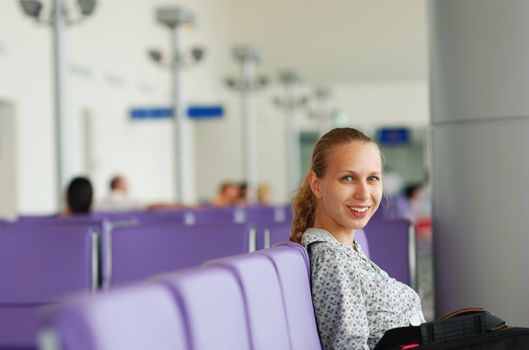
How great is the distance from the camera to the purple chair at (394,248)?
5.16 metres

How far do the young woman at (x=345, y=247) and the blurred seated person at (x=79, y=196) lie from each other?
464 centimetres

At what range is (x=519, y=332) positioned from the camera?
263 cm

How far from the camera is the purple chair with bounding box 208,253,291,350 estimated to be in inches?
87.3

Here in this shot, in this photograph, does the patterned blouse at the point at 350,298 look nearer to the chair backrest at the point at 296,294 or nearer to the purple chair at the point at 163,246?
the chair backrest at the point at 296,294

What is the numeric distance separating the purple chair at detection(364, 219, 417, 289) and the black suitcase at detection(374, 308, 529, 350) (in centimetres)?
243

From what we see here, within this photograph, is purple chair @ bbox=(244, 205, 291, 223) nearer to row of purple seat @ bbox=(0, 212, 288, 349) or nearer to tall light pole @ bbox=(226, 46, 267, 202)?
row of purple seat @ bbox=(0, 212, 288, 349)

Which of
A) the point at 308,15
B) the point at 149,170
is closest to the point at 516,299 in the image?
the point at 149,170

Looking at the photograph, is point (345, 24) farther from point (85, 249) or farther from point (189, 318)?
point (189, 318)

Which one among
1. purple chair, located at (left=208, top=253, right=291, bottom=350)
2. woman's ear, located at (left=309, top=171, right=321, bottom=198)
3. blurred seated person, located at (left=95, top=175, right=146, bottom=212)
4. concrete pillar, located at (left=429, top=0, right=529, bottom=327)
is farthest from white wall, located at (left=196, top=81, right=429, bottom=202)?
purple chair, located at (left=208, top=253, right=291, bottom=350)

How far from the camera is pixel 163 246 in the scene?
5105 mm

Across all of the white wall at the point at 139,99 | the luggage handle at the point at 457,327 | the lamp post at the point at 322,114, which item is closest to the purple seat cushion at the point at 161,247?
the luggage handle at the point at 457,327

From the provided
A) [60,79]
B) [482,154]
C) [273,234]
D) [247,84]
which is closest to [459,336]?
[482,154]

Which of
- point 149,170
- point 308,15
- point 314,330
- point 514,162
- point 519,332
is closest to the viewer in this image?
point 519,332

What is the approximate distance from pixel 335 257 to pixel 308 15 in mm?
32236
